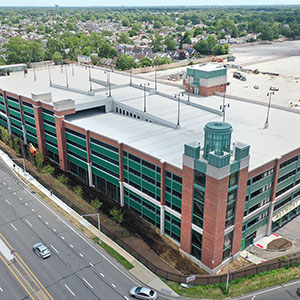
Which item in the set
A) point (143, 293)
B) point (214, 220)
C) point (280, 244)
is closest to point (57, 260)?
point (143, 293)

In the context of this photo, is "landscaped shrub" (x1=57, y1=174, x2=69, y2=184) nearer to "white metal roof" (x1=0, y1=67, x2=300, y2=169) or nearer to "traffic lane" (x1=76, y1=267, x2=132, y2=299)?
"white metal roof" (x1=0, y1=67, x2=300, y2=169)

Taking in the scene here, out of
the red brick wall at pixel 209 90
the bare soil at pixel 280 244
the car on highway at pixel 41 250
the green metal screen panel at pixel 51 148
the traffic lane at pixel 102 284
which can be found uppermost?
the red brick wall at pixel 209 90

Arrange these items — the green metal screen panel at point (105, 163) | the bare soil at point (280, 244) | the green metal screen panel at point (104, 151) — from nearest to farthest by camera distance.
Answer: the bare soil at point (280, 244), the green metal screen panel at point (104, 151), the green metal screen panel at point (105, 163)

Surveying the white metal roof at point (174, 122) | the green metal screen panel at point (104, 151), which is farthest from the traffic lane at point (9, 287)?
the white metal roof at point (174, 122)

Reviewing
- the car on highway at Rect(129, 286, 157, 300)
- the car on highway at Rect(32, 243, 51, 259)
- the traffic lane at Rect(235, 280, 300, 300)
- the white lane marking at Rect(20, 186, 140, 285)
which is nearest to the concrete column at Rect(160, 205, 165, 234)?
the white lane marking at Rect(20, 186, 140, 285)

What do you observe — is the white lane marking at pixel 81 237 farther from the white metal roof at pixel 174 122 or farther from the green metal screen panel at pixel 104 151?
the white metal roof at pixel 174 122

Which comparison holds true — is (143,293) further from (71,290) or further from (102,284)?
(71,290)
